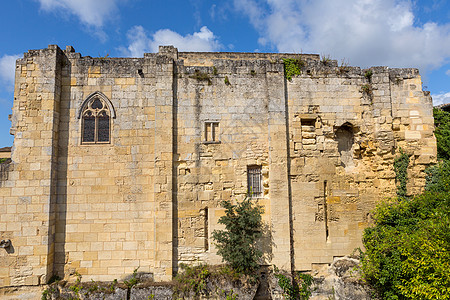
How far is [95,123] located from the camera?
787 cm

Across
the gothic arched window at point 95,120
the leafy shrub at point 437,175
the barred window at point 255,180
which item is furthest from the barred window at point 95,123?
the leafy shrub at point 437,175

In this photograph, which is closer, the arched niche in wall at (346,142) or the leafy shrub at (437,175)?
the leafy shrub at (437,175)

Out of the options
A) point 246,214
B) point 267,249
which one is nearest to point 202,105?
point 246,214

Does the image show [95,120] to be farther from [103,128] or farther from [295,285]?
[295,285]

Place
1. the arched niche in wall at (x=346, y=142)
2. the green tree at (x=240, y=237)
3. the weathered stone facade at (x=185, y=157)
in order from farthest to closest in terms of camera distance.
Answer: the arched niche in wall at (x=346, y=142)
the weathered stone facade at (x=185, y=157)
the green tree at (x=240, y=237)

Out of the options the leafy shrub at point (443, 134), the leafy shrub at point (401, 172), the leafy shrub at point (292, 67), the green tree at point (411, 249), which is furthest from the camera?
the leafy shrub at point (443, 134)

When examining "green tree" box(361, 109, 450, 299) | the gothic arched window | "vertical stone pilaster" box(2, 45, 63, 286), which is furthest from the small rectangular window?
"green tree" box(361, 109, 450, 299)

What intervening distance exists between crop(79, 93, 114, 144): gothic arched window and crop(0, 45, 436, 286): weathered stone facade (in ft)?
0.14

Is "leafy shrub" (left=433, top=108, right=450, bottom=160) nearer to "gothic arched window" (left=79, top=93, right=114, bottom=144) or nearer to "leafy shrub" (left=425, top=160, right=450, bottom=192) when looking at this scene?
"leafy shrub" (left=425, top=160, right=450, bottom=192)

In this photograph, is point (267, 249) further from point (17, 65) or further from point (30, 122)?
point (17, 65)

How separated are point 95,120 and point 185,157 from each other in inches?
113

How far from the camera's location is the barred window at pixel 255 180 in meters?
7.97

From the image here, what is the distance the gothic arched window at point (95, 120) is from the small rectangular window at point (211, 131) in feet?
9.41

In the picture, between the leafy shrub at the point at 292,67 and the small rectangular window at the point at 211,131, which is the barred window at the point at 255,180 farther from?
the leafy shrub at the point at 292,67
